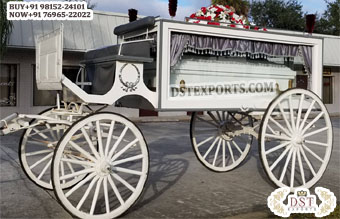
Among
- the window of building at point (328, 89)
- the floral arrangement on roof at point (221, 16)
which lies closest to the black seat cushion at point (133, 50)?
the floral arrangement on roof at point (221, 16)

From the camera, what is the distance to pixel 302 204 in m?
4.50

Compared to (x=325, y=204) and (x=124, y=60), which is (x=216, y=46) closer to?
(x=124, y=60)

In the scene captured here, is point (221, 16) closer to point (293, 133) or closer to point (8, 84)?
point (293, 133)

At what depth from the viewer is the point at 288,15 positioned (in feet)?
133

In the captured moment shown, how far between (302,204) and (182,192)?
176cm

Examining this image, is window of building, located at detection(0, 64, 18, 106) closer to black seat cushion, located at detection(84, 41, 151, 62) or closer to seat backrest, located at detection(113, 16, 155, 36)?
seat backrest, located at detection(113, 16, 155, 36)

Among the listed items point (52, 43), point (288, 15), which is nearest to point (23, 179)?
point (52, 43)

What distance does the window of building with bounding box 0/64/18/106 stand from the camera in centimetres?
1748

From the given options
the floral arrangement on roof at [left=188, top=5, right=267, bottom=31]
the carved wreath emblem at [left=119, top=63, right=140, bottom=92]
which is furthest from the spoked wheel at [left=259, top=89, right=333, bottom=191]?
the carved wreath emblem at [left=119, top=63, right=140, bottom=92]

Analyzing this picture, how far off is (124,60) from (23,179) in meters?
3.09

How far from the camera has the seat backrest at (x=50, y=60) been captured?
4.50 metres

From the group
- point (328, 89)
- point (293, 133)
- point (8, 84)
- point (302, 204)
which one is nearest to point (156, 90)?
point (293, 133)

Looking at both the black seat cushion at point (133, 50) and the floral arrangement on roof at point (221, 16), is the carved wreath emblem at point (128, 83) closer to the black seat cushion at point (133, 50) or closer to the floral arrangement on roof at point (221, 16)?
the black seat cushion at point (133, 50)

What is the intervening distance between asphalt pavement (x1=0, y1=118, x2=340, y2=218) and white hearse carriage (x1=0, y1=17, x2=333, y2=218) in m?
0.31
